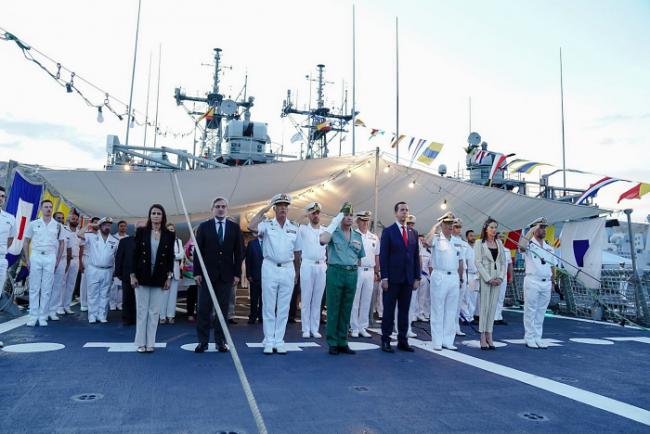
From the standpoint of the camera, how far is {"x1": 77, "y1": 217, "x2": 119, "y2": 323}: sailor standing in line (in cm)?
706

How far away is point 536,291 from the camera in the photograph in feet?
19.8

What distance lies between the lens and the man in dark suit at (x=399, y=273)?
5387 millimetres

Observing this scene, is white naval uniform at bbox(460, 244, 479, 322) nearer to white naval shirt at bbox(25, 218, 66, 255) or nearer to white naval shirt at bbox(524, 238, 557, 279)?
white naval shirt at bbox(524, 238, 557, 279)

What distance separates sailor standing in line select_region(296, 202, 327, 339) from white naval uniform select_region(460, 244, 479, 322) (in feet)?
10.2

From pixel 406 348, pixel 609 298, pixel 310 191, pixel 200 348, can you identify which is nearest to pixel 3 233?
pixel 200 348

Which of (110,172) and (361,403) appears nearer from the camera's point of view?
(361,403)

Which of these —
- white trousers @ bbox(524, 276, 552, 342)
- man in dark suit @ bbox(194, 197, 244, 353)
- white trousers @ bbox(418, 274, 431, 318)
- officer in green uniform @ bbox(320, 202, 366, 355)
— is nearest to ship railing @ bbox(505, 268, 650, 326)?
white trousers @ bbox(418, 274, 431, 318)

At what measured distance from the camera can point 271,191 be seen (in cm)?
896

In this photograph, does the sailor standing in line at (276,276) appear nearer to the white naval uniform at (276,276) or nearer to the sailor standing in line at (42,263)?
the white naval uniform at (276,276)

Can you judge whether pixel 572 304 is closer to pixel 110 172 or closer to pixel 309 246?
pixel 309 246

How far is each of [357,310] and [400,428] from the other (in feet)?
12.8

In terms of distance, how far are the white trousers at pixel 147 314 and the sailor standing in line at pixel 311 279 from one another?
2000 mm

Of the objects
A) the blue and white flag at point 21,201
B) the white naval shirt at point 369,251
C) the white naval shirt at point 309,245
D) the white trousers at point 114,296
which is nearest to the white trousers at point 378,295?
the white naval shirt at point 369,251

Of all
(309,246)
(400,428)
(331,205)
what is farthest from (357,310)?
(331,205)
